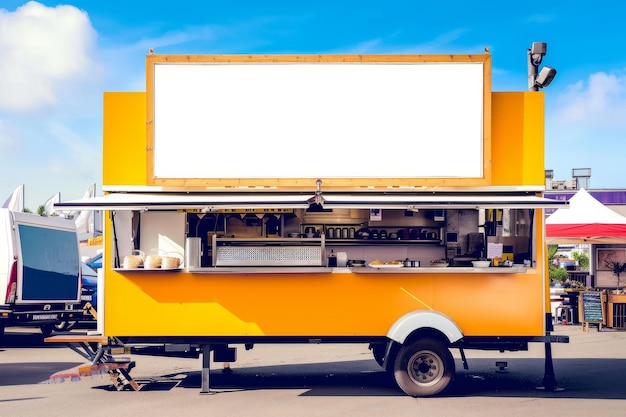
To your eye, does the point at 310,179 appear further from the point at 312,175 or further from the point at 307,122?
the point at 307,122

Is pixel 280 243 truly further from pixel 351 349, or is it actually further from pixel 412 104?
pixel 351 349

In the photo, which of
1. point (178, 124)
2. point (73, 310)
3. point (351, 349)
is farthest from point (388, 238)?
point (73, 310)

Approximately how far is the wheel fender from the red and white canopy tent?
8133 mm

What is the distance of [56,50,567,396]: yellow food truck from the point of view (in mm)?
10227

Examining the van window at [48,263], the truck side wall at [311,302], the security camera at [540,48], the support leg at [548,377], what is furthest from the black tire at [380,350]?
the van window at [48,263]

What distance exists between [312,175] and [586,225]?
9558 millimetres

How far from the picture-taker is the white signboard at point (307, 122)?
10.3m

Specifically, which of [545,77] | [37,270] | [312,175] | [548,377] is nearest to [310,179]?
[312,175]

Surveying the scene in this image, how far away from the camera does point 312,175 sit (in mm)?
10312

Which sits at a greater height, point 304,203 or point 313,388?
point 304,203

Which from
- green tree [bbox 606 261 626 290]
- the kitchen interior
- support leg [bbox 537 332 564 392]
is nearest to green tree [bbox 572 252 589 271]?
green tree [bbox 606 261 626 290]

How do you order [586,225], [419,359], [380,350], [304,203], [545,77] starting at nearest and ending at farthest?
[304,203] → [419,359] → [545,77] → [380,350] → [586,225]

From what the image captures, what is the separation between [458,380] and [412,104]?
428cm

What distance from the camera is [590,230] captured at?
1744cm
